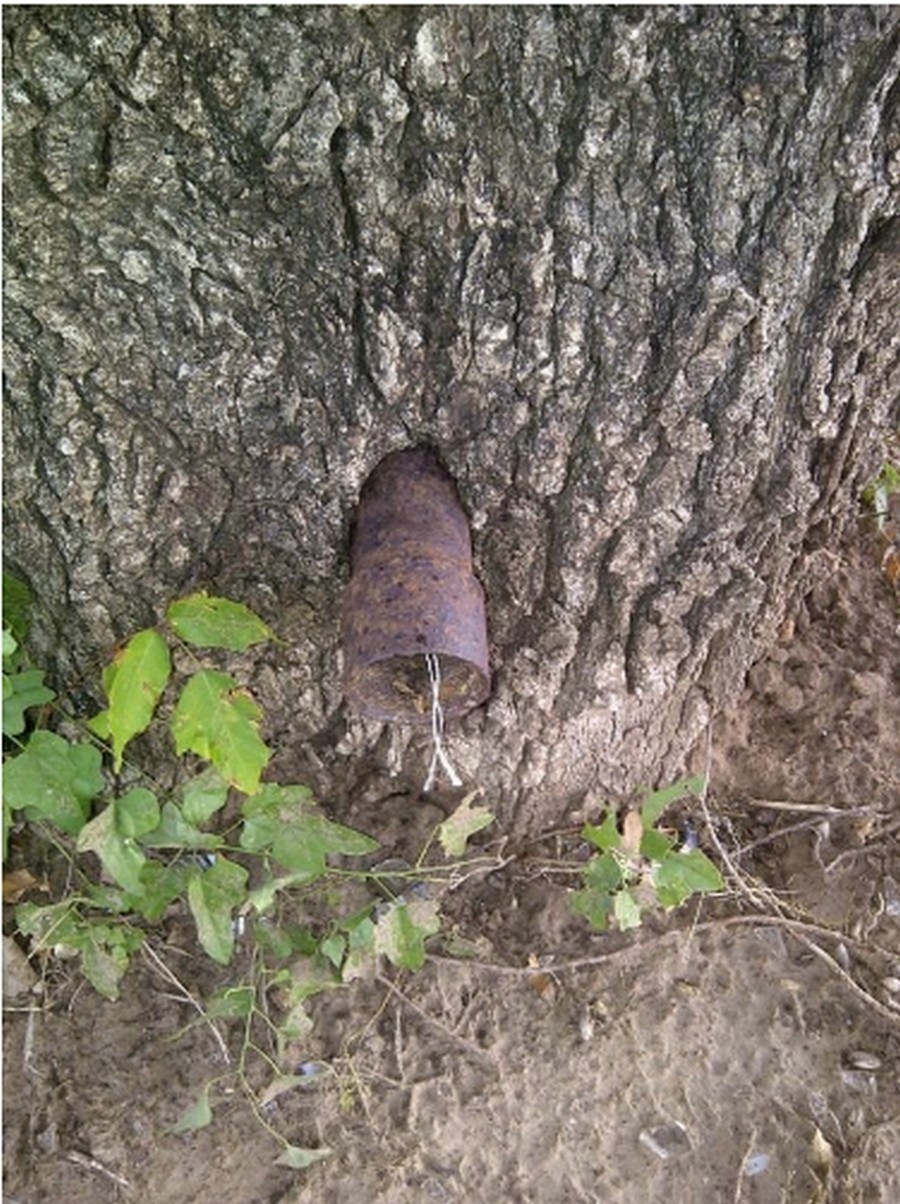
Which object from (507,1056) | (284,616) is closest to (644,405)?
(284,616)

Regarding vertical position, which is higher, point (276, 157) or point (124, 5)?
point (124, 5)

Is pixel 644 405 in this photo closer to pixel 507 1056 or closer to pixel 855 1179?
pixel 507 1056

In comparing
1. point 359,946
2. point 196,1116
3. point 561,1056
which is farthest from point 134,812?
point 561,1056

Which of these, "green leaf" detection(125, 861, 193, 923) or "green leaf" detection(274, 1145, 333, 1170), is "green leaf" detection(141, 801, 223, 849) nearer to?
"green leaf" detection(125, 861, 193, 923)

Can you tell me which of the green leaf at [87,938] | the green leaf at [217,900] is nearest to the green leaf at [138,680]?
the green leaf at [217,900]

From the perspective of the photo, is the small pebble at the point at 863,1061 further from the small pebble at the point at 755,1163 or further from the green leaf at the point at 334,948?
the green leaf at the point at 334,948

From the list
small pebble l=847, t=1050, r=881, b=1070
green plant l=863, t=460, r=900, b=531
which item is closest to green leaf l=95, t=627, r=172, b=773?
small pebble l=847, t=1050, r=881, b=1070

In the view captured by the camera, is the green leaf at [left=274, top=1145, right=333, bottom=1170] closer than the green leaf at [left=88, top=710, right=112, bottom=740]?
No
